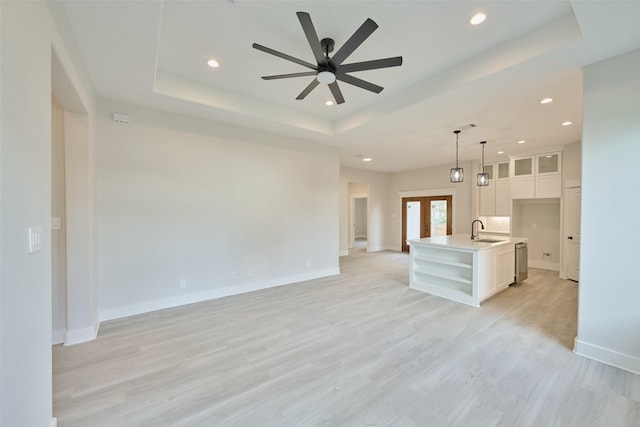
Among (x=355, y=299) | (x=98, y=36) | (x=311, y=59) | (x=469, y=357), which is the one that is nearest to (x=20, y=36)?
(x=98, y=36)

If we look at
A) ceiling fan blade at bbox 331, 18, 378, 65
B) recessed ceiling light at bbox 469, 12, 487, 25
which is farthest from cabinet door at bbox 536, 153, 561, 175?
ceiling fan blade at bbox 331, 18, 378, 65

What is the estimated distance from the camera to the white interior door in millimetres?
5091

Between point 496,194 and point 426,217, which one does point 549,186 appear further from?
point 426,217

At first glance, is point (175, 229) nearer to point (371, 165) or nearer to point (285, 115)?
point (285, 115)

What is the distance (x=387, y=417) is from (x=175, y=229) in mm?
3510

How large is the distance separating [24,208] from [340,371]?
94.9 inches

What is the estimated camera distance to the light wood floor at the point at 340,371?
5.91ft

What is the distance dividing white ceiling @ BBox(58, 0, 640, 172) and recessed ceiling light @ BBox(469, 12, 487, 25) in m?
0.05

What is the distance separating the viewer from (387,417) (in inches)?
69.7

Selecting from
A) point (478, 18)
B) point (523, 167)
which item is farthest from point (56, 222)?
point (523, 167)

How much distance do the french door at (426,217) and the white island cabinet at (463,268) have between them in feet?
11.1

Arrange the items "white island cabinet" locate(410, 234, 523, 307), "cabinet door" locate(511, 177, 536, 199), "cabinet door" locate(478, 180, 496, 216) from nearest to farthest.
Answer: "white island cabinet" locate(410, 234, 523, 307) < "cabinet door" locate(511, 177, 536, 199) < "cabinet door" locate(478, 180, 496, 216)

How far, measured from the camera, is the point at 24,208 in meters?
1.19

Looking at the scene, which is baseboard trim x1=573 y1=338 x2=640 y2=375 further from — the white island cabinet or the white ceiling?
the white ceiling
